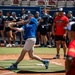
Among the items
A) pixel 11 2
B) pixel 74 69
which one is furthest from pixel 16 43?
pixel 74 69

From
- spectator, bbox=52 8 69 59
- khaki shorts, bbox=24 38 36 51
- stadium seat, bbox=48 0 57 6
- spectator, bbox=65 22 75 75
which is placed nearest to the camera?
spectator, bbox=65 22 75 75

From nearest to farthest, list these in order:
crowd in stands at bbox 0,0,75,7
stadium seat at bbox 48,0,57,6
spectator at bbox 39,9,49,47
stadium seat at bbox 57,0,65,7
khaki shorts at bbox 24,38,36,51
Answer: khaki shorts at bbox 24,38,36,51
spectator at bbox 39,9,49,47
stadium seat at bbox 57,0,65,7
crowd in stands at bbox 0,0,75,7
stadium seat at bbox 48,0,57,6

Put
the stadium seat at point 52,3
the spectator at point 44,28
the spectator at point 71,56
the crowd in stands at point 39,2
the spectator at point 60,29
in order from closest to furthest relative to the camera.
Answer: the spectator at point 71,56
the spectator at point 60,29
the spectator at point 44,28
the crowd in stands at point 39,2
the stadium seat at point 52,3

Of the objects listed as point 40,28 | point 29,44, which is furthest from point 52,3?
point 29,44

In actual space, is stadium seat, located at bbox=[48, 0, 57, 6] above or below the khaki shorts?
below

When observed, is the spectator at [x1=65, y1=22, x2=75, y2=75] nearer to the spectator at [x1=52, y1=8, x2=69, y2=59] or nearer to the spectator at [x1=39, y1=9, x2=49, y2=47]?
the spectator at [x1=52, y1=8, x2=69, y2=59]

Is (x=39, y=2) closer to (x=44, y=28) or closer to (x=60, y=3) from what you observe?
(x=60, y=3)

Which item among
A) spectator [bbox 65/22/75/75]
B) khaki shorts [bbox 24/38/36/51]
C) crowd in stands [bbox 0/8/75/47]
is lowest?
crowd in stands [bbox 0/8/75/47]

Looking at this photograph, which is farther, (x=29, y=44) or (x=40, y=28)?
(x=40, y=28)

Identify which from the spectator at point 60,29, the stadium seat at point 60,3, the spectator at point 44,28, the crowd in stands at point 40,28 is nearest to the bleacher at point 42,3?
the stadium seat at point 60,3

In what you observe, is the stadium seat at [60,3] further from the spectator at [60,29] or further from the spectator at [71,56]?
the spectator at [71,56]

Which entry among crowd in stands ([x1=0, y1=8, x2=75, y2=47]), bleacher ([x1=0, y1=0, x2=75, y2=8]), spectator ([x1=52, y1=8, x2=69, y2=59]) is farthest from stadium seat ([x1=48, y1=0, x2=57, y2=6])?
spectator ([x1=52, y1=8, x2=69, y2=59])

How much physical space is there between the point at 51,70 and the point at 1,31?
10267mm

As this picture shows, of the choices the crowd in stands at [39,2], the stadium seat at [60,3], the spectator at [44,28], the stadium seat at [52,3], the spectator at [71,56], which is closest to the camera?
the spectator at [71,56]
